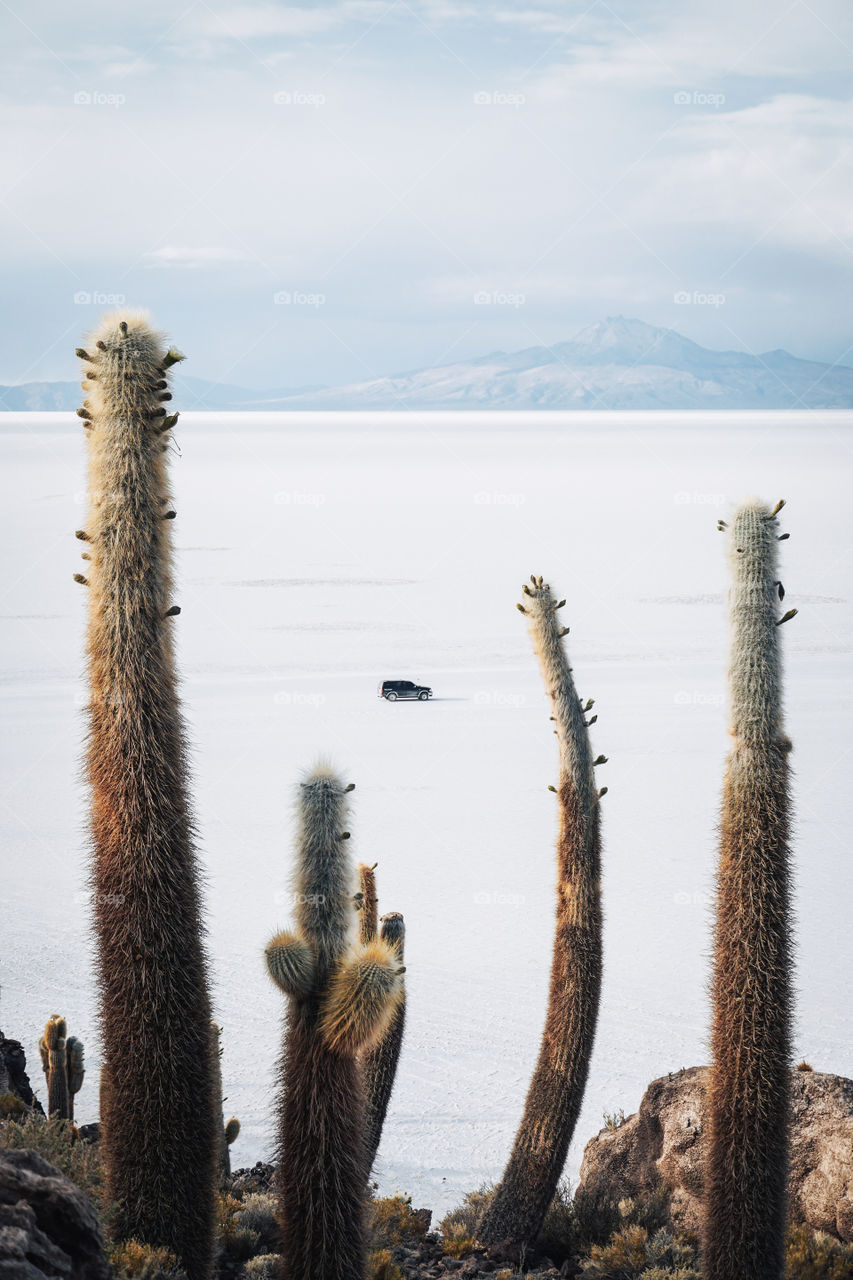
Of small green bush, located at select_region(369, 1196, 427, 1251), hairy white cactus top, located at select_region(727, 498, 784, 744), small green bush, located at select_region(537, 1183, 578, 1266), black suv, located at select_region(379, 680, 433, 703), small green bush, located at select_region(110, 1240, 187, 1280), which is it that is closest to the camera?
small green bush, located at select_region(110, 1240, 187, 1280)

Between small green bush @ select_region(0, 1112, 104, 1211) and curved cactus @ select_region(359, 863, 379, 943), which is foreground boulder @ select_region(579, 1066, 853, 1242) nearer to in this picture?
curved cactus @ select_region(359, 863, 379, 943)

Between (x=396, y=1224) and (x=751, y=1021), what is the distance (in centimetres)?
316

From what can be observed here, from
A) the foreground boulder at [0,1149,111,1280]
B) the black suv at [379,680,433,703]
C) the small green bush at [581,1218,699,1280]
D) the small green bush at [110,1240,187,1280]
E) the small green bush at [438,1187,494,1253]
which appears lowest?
the small green bush at [581,1218,699,1280]

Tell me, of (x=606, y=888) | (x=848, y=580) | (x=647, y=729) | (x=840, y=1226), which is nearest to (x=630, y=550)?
(x=848, y=580)

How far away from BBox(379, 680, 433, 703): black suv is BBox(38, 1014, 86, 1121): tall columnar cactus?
17.6m

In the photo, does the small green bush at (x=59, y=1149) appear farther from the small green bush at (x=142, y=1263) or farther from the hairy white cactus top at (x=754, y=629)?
the hairy white cactus top at (x=754, y=629)

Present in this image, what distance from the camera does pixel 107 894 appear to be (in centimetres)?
568

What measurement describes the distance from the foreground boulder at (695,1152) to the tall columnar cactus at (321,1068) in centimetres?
238

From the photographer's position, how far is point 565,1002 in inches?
315

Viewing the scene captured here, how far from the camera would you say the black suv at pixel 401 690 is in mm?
26312

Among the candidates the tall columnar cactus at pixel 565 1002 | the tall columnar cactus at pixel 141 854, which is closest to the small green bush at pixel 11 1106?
the tall columnar cactus at pixel 141 854

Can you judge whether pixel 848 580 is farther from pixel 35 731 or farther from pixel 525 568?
pixel 35 731

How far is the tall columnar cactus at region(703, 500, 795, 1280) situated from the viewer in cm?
648

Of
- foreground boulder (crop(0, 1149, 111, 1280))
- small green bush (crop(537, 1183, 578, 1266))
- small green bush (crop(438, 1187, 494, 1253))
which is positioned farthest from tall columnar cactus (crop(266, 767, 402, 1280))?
small green bush (crop(537, 1183, 578, 1266))
